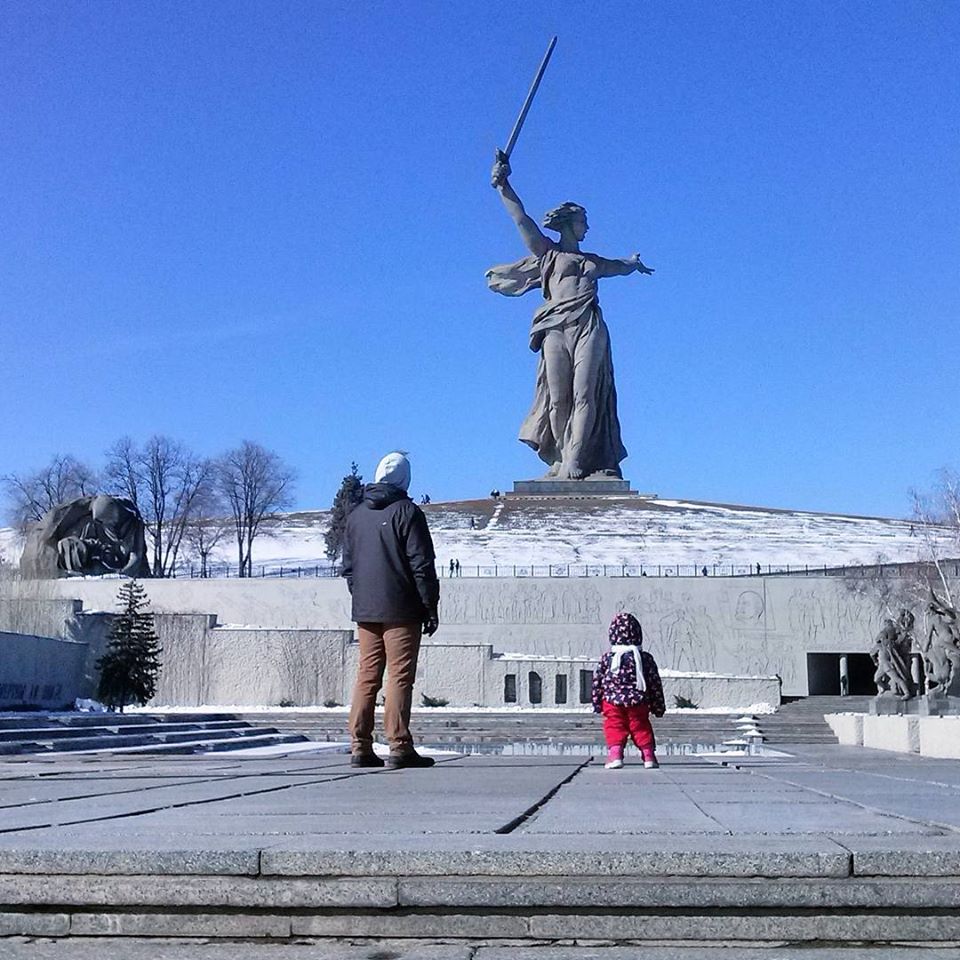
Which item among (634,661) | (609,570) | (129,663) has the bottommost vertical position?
(129,663)

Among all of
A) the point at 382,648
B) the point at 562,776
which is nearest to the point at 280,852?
the point at 562,776

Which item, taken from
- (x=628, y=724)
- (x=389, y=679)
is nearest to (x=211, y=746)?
(x=628, y=724)

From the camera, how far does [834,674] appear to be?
35.6 meters

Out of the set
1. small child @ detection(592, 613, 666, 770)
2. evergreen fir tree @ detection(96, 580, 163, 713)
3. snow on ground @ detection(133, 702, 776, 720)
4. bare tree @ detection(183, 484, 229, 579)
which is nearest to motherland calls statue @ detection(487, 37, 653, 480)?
bare tree @ detection(183, 484, 229, 579)

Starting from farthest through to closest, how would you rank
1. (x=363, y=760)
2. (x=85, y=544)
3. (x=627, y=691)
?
(x=85, y=544), (x=627, y=691), (x=363, y=760)

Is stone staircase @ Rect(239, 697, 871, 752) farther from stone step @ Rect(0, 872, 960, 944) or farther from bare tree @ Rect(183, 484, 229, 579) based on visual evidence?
bare tree @ Rect(183, 484, 229, 579)

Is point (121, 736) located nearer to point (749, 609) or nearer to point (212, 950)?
point (212, 950)

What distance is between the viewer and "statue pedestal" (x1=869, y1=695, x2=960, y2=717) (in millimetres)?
14978

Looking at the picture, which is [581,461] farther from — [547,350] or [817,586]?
[817,586]

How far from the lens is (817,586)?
3459 cm

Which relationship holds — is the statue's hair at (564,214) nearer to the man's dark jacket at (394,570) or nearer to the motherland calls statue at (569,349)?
the motherland calls statue at (569,349)

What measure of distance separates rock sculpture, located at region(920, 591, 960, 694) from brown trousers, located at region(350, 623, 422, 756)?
426 inches

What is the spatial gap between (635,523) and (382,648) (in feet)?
147

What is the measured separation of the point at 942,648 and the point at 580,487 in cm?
3894
